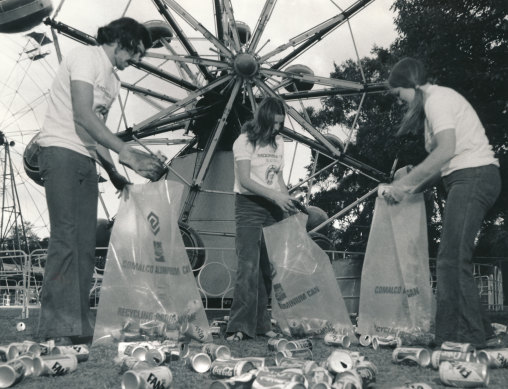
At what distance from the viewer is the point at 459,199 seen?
354 centimetres

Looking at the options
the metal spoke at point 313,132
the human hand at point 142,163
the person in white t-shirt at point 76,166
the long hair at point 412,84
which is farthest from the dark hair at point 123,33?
the metal spoke at point 313,132

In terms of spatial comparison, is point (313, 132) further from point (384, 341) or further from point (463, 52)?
point (384, 341)

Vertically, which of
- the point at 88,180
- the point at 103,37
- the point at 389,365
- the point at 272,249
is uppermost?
the point at 103,37

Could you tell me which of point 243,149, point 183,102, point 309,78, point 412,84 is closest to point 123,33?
point 243,149

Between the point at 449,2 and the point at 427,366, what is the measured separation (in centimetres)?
938

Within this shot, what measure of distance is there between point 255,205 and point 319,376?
2.27 meters

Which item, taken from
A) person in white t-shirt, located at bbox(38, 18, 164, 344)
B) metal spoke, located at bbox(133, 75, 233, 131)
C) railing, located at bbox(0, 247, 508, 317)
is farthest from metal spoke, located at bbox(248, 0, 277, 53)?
person in white t-shirt, located at bbox(38, 18, 164, 344)

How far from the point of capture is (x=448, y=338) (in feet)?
11.5

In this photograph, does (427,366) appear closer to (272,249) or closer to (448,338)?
(448,338)

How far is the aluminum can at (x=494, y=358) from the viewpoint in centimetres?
305

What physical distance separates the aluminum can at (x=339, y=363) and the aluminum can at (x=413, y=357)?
57cm

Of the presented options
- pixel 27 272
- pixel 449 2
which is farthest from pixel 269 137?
pixel 449 2

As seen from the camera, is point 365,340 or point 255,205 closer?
point 365,340

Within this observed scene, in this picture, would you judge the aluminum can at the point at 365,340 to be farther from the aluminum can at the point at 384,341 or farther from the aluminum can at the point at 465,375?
the aluminum can at the point at 465,375
